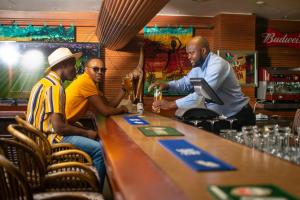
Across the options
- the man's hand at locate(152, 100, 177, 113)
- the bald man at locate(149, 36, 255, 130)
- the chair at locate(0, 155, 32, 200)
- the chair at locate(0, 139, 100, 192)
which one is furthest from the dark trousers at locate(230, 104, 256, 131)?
the chair at locate(0, 155, 32, 200)

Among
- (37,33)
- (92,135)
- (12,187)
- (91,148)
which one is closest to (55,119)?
(91,148)

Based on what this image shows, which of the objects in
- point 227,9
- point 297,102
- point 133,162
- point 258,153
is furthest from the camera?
point 297,102

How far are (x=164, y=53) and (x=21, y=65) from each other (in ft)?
9.11

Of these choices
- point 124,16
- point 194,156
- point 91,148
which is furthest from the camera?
point 124,16

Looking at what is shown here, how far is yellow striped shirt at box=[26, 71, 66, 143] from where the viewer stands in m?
3.15

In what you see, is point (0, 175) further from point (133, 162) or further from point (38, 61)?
point (38, 61)

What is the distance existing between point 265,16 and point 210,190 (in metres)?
7.07

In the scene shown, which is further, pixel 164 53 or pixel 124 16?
pixel 164 53

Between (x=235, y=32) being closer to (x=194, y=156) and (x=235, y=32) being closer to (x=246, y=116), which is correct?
(x=246, y=116)

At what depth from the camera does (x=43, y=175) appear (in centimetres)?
232

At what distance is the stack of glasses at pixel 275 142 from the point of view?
167 cm

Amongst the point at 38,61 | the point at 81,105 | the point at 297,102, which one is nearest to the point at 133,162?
the point at 81,105

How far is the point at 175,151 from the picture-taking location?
177 centimetres

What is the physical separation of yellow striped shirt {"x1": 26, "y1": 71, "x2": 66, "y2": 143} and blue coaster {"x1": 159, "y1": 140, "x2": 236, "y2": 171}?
138 centimetres
